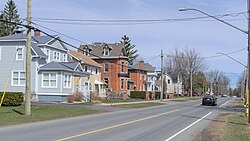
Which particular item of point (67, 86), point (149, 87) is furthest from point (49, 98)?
point (149, 87)

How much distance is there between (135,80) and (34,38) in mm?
38584

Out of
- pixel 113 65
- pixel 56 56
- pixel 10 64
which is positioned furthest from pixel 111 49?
pixel 10 64

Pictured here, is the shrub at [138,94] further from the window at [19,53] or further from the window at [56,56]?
the window at [19,53]

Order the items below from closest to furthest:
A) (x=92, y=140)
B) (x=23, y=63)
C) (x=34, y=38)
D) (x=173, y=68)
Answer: (x=92, y=140) < (x=23, y=63) < (x=34, y=38) < (x=173, y=68)

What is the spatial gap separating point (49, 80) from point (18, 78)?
367cm

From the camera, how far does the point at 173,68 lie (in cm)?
12838

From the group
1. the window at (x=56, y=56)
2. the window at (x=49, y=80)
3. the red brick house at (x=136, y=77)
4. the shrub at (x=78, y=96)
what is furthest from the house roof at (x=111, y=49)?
the window at (x=49, y=80)

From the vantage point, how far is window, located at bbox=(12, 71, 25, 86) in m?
41.8

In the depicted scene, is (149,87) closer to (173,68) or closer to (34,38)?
(173,68)

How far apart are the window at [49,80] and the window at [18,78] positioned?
2.39m

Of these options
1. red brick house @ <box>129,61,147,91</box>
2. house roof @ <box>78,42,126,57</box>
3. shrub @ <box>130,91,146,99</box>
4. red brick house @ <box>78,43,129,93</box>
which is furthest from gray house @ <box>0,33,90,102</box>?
red brick house @ <box>129,61,147,91</box>

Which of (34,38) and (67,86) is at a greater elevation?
(34,38)

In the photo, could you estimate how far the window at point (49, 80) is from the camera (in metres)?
41.6

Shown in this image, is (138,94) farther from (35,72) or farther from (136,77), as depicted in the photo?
(35,72)
